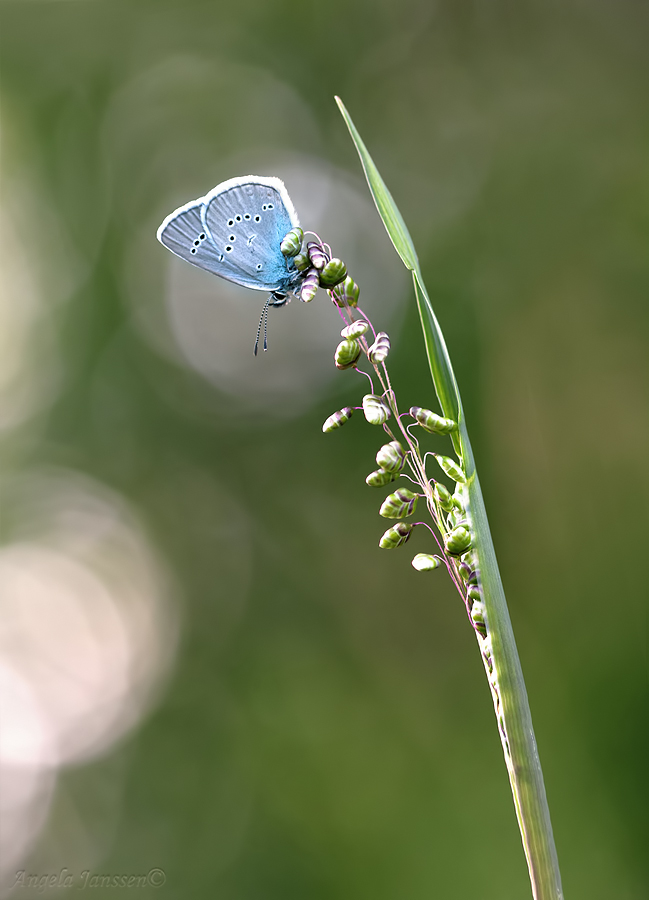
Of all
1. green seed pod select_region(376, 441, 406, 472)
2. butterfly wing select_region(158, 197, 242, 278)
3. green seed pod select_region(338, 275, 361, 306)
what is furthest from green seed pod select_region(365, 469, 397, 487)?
butterfly wing select_region(158, 197, 242, 278)

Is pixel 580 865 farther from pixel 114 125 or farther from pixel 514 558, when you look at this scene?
pixel 114 125

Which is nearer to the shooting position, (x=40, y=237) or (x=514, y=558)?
(x=514, y=558)

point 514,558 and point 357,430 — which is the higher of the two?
point 357,430

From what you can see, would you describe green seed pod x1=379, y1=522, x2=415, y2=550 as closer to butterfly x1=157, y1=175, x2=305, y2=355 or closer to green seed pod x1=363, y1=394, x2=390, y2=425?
green seed pod x1=363, y1=394, x2=390, y2=425

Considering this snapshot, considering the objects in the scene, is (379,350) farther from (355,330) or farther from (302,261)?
(302,261)

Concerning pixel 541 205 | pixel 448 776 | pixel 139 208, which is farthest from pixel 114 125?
pixel 448 776

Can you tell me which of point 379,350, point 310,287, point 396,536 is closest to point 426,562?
point 396,536
